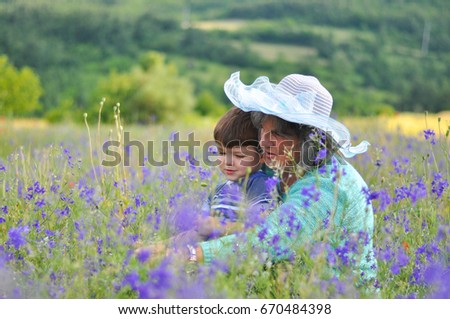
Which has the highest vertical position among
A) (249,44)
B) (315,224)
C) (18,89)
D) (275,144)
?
(275,144)

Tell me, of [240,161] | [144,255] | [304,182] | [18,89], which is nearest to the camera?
[144,255]

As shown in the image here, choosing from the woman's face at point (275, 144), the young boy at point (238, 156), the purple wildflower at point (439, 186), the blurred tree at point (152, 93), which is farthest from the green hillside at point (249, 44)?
the purple wildflower at point (439, 186)

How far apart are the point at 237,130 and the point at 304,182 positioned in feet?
2.40

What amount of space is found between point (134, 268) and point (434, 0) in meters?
52.0

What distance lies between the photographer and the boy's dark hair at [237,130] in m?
3.73

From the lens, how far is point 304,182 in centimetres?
313

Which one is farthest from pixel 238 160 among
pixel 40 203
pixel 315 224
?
pixel 40 203

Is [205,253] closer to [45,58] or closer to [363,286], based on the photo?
[363,286]

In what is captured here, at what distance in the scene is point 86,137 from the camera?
28.6 ft

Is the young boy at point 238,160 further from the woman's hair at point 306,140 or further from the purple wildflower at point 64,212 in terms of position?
the purple wildflower at point 64,212

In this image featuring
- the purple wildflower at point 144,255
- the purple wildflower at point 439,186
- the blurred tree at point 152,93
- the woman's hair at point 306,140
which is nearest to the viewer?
the purple wildflower at point 144,255

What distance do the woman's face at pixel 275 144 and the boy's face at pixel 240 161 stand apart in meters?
0.32

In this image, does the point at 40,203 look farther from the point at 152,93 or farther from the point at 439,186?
the point at 152,93
